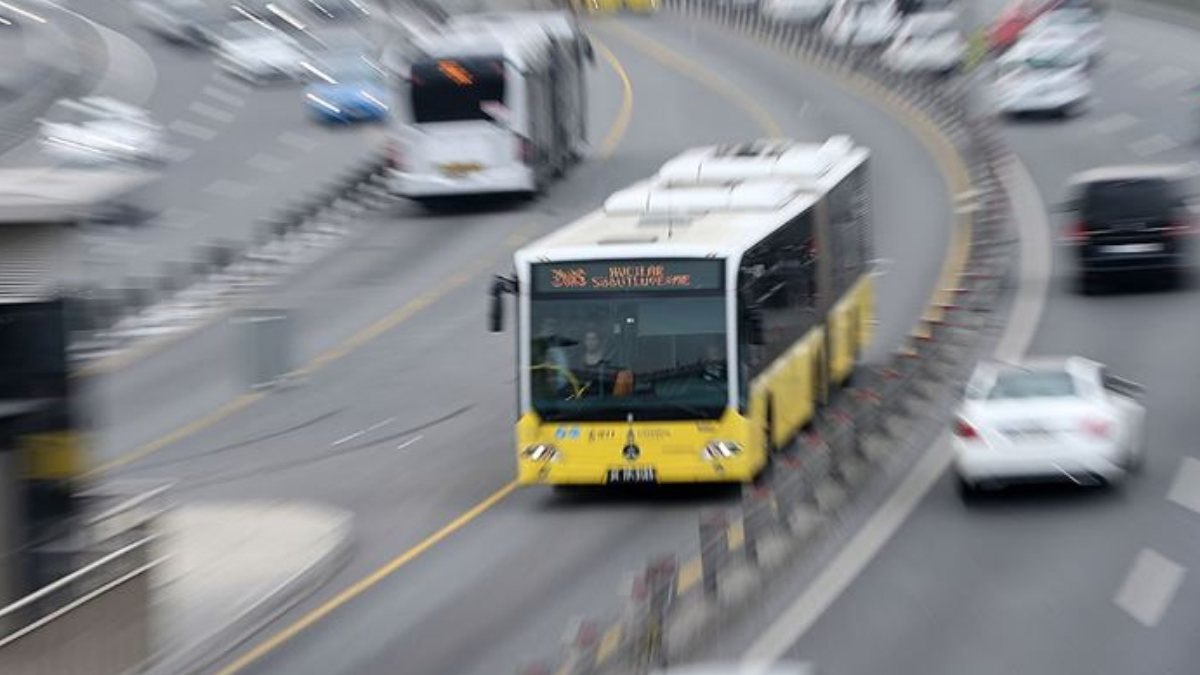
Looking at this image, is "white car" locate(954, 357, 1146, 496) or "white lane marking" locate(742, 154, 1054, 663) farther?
"white car" locate(954, 357, 1146, 496)

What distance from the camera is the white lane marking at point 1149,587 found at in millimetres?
18891

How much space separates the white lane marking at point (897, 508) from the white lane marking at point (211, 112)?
24810 millimetres

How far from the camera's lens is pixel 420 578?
875 inches

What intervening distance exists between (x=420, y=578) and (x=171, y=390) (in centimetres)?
1369

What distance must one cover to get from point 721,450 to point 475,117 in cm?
2330

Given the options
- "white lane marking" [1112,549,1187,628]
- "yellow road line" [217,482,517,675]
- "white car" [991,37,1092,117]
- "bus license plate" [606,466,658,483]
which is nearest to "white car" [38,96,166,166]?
"white car" [991,37,1092,117]

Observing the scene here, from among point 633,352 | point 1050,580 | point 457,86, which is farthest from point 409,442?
point 457,86

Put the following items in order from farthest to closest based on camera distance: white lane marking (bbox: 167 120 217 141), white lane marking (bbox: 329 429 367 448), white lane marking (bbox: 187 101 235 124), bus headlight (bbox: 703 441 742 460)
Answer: white lane marking (bbox: 187 101 235 124)
white lane marking (bbox: 167 120 217 141)
white lane marking (bbox: 329 429 367 448)
bus headlight (bbox: 703 441 742 460)

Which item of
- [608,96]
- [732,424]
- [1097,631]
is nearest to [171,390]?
[732,424]

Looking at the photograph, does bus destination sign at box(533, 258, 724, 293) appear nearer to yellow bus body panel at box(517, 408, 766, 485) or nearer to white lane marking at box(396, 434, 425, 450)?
yellow bus body panel at box(517, 408, 766, 485)

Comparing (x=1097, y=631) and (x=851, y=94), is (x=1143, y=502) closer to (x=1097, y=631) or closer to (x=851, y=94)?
(x=1097, y=631)

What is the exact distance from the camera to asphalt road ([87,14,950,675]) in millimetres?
20391

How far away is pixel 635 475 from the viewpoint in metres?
24.1

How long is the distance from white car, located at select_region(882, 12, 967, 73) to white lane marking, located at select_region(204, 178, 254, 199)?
21.1 meters
